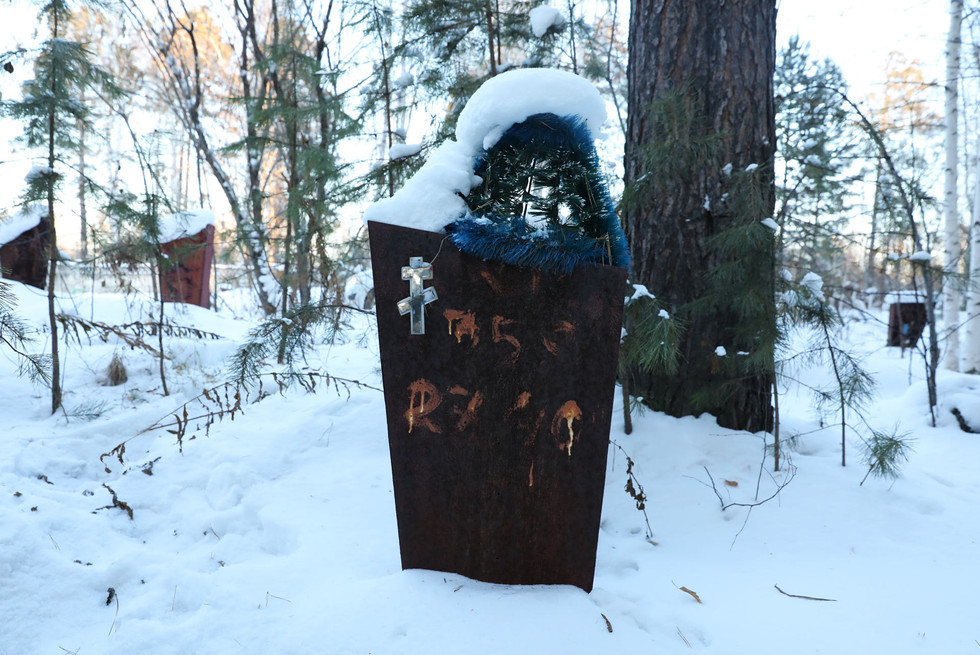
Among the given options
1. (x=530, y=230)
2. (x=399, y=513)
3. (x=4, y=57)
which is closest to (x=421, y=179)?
(x=530, y=230)

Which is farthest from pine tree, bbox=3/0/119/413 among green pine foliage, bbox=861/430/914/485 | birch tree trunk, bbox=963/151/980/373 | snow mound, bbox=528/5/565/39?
birch tree trunk, bbox=963/151/980/373

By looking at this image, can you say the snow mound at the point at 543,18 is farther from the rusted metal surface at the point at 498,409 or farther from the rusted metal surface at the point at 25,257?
the rusted metal surface at the point at 25,257

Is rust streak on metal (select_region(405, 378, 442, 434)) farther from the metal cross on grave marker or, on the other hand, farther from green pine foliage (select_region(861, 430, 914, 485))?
green pine foliage (select_region(861, 430, 914, 485))

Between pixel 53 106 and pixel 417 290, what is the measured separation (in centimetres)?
305

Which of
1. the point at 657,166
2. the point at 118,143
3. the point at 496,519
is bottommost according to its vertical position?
the point at 496,519

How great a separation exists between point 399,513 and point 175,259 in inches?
131

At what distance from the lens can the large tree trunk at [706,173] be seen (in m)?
2.92

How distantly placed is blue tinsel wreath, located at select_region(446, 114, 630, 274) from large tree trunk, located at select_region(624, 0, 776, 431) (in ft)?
3.75

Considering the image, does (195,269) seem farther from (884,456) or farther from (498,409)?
(884,456)

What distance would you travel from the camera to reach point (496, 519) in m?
1.82

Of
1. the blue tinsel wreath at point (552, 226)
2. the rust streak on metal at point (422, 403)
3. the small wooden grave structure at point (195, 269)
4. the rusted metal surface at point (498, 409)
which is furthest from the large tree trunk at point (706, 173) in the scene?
the small wooden grave structure at point (195, 269)

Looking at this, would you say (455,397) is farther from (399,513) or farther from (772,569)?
(772,569)

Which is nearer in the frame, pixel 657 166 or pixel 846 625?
pixel 846 625

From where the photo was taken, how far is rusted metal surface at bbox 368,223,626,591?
177cm
